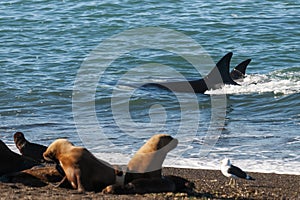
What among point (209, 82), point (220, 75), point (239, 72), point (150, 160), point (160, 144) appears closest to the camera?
point (150, 160)

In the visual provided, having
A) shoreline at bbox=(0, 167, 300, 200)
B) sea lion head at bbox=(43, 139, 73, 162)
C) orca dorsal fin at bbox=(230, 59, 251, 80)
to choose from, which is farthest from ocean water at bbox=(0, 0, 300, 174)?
sea lion head at bbox=(43, 139, 73, 162)

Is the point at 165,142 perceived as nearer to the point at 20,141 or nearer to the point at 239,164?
the point at 239,164

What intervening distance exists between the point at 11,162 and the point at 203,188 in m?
2.18

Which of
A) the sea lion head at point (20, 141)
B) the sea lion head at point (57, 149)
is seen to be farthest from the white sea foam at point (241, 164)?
the sea lion head at point (57, 149)

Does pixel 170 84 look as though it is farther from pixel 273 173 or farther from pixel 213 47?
pixel 273 173

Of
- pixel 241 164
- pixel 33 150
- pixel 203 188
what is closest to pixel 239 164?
pixel 241 164

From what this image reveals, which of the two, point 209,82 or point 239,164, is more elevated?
point 239,164

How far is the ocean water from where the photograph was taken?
36.4 feet

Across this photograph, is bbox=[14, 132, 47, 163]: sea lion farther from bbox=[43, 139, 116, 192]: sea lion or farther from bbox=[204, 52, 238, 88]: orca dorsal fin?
bbox=[204, 52, 238, 88]: orca dorsal fin

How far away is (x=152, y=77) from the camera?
17812mm

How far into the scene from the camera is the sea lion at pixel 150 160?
24.4 feet

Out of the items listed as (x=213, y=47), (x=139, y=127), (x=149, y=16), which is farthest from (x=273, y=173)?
(x=149, y=16)

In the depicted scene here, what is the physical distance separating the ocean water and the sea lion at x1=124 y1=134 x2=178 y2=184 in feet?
6.05

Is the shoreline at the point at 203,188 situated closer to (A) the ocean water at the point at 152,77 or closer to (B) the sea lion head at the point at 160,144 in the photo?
(B) the sea lion head at the point at 160,144
